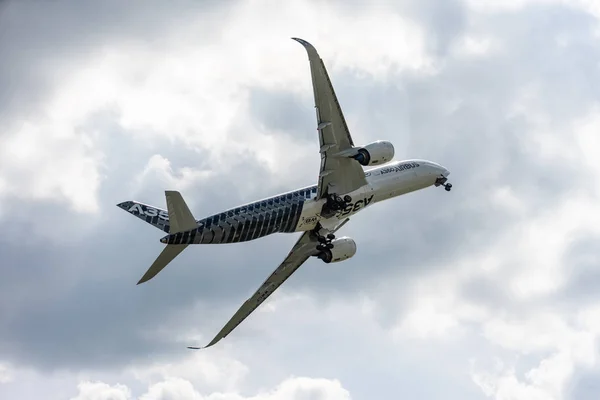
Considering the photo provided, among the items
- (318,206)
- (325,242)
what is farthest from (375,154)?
(325,242)

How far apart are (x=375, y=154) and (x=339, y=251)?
36.5ft

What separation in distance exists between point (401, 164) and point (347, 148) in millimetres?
Answer: 10849

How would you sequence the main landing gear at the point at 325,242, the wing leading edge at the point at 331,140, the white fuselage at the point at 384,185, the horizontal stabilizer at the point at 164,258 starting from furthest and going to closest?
1. the main landing gear at the point at 325,242
2. the white fuselage at the point at 384,185
3. the horizontal stabilizer at the point at 164,258
4. the wing leading edge at the point at 331,140

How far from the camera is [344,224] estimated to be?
8556 centimetres

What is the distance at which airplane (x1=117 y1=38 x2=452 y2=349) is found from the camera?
72688mm

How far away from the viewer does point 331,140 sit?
243ft

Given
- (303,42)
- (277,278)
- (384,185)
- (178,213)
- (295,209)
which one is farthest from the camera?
(277,278)

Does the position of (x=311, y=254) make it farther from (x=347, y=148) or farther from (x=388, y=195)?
(x=347, y=148)

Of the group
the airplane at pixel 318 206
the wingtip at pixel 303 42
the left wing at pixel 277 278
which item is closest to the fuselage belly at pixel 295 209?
the airplane at pixel 318 206

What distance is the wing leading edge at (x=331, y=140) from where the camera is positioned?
69812mm

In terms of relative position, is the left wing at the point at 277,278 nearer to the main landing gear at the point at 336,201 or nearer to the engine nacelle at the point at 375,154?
the main landing gear at the point at 336,201

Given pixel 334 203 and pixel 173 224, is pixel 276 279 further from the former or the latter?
pixel 173 224

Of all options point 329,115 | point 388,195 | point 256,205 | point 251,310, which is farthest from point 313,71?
point 251,310

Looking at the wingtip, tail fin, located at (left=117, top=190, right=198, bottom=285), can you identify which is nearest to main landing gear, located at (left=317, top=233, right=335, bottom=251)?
tail fin, located at (left=117, top=190, right=198, bottom=285)
